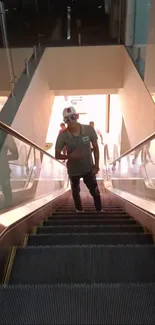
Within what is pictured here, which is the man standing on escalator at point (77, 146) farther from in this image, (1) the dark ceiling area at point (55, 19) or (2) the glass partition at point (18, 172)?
(1) the dark ceiling area at point (55, 19)

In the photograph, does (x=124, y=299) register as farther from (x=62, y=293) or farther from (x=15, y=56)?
(x=15, y=56)

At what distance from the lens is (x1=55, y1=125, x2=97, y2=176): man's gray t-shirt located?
356 cm

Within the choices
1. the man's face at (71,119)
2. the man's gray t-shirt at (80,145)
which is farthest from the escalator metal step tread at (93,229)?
the man's face at (71,119)

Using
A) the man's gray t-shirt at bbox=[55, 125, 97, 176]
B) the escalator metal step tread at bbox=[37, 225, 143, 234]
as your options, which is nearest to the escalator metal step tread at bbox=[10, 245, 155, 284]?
the escalator metal step tread at bbox=[37, 225, 143, 234]

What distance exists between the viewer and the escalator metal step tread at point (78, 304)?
4.19ft

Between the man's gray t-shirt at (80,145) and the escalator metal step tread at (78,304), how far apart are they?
2.29 meters

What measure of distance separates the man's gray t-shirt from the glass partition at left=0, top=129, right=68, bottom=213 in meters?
0.42

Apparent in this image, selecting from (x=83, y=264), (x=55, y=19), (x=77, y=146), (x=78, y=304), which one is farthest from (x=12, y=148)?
(x=55, y=19)

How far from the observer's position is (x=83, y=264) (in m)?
1.85

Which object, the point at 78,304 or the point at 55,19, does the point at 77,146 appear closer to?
the point at 78,304

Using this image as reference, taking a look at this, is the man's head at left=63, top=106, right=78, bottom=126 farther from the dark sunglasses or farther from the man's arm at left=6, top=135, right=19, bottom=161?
the man's arm at left=6, top=135, right=19, bottom=161

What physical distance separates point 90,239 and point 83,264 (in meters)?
0.59

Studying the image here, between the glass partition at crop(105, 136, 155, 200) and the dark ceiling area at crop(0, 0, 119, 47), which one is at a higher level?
the dark ceiling area at crop(0, 0, 119, 47)

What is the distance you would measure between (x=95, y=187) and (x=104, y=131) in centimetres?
972
